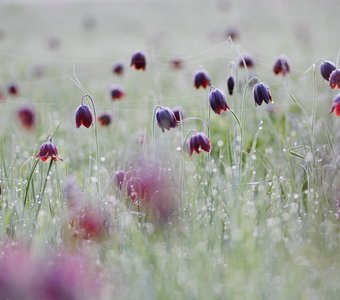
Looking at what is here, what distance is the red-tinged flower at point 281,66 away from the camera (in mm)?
2818

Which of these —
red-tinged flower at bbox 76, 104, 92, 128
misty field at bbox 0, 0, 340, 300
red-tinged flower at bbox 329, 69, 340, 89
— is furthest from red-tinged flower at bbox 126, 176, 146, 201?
red-tinged flower at bbox 329, 69, 340, 89

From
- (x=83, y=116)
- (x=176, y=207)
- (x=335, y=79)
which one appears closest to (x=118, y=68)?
(x=83, y=116)

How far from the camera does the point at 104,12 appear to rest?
11906 mm

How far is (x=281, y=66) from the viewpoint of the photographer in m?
2.85

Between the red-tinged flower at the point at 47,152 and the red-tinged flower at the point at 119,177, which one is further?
the red-tinged flower at the point at 119,177

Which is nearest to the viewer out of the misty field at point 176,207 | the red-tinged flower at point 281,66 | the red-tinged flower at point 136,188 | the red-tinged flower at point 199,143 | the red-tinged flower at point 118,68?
the misty field at point 176,207

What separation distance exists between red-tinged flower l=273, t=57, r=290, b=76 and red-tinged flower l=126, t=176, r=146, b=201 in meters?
0.90

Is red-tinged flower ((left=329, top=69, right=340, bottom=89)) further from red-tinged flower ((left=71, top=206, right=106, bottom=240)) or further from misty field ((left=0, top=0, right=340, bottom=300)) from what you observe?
red-tinged flower ((left=71, top=206, right=106, bottom=240))

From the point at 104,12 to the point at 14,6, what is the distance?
144 centimetres

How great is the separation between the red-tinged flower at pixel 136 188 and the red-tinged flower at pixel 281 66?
0.90 metres

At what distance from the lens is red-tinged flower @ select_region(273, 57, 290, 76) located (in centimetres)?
282

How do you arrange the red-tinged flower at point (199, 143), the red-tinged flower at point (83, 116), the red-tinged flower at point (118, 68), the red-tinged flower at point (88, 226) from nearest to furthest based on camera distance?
the red-tinged flower at point (88, 226), the red-tinged flower at point (199, 143), the red-tinged flower at point (83, 116), the red-tinged flower at point (118, 68)

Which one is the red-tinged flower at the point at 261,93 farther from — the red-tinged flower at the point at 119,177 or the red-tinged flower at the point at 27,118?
the red-tinged flower at the point at 27,118

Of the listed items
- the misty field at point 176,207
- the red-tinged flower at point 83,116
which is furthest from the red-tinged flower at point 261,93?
the red-tinged flower at point 83,116
